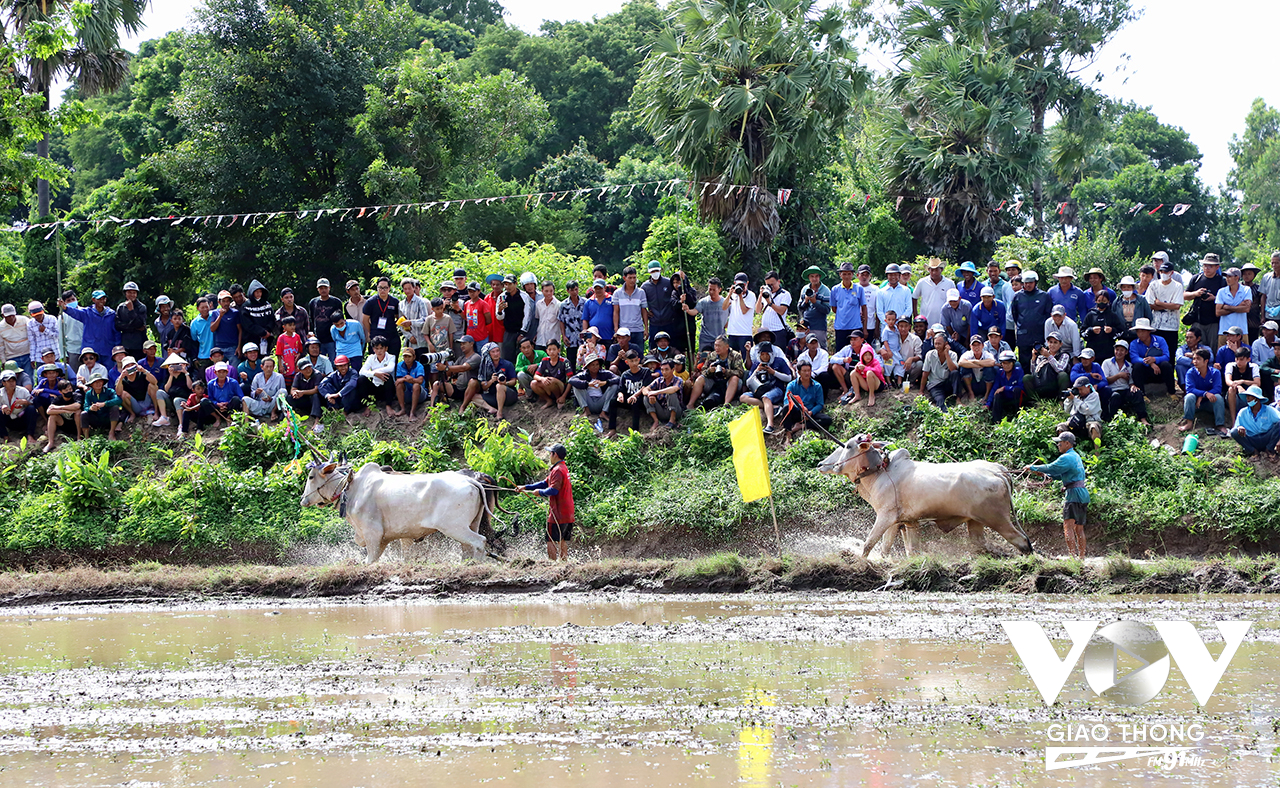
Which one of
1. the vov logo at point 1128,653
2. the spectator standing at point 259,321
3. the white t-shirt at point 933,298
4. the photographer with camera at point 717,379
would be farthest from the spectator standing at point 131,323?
the vov logo at point 1128,653

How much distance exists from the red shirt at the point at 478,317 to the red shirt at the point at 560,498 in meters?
4.33

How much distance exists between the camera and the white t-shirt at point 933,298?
62.2 feet

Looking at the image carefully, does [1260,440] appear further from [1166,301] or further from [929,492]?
[929,492]

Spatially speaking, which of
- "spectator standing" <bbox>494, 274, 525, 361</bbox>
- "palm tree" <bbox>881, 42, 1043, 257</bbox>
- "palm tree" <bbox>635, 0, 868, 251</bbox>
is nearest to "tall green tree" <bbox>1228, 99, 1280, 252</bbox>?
"palm tree" <bbox>881, 42, 1043, 257</bbox>

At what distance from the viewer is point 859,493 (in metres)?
15.5

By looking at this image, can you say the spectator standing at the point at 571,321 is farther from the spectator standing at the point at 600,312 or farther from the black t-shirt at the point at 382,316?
the black t-shirt at the point at 382,316

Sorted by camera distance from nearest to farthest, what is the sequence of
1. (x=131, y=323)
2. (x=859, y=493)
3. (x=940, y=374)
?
(x=859, y=493), (x=940, y=374), (x=131, y=323)

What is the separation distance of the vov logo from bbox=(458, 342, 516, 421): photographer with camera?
32.3 feet

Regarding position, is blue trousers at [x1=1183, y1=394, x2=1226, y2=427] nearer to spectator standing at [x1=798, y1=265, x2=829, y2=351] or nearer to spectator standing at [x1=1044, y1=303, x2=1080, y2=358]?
spectator standing at [x1=1044, y1=303, x2=1080, y2=358]


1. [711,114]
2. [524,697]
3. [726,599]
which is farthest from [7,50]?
[524,697]

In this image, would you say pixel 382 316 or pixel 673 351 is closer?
pixel 673 351

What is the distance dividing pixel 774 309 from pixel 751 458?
433cm

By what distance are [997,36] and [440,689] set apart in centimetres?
2383

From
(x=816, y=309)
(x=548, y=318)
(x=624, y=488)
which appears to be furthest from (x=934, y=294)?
(x=548, y=318)
